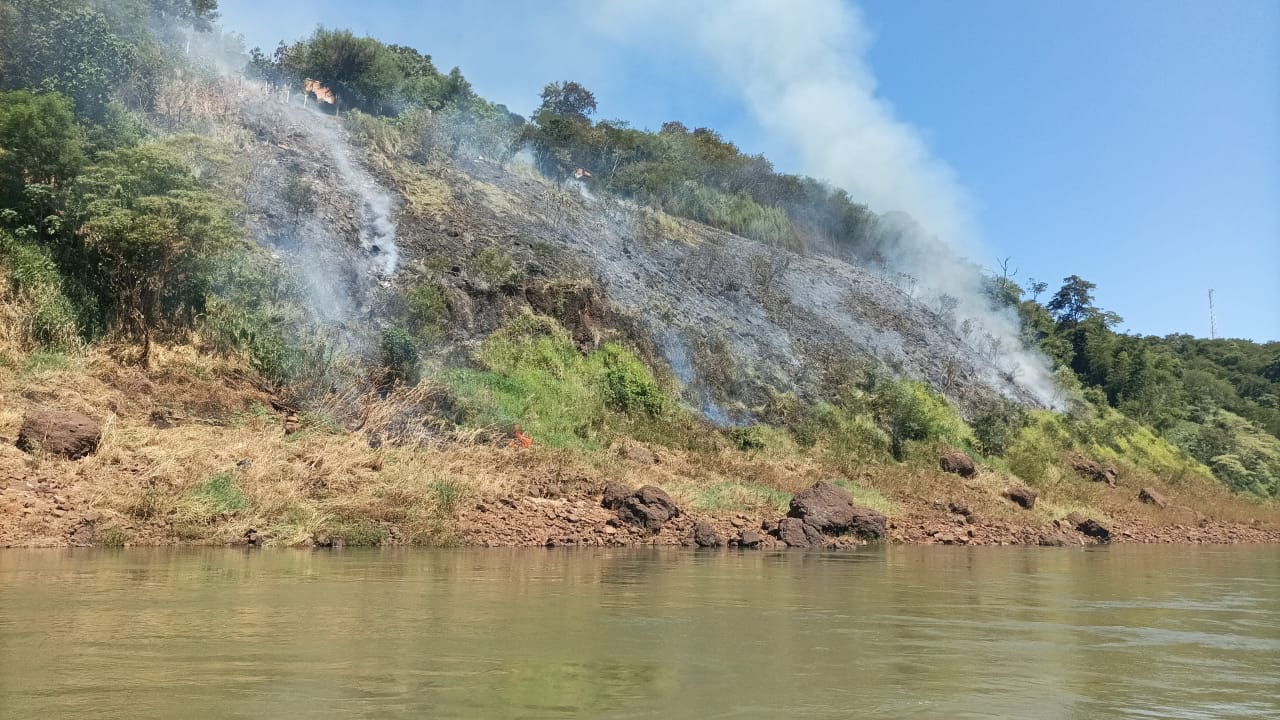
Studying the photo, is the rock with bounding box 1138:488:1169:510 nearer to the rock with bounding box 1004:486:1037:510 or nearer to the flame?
the rock with bounding box 1004:486:1037:510

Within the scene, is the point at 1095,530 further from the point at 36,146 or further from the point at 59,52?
the point at 59,52

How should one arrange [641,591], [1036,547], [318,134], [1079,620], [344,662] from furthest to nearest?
[318,134] < [1036,547] < [641,591] < [1079,620] < [344,662]

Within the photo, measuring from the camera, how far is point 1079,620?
357 inches

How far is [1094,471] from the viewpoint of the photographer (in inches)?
1438

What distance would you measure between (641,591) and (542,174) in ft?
133

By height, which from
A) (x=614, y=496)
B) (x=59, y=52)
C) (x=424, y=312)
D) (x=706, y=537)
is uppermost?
(x=59, y=52)

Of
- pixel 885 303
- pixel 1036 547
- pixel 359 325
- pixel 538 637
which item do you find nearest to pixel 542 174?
pixel 885 303

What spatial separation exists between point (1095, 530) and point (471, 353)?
60.8ft

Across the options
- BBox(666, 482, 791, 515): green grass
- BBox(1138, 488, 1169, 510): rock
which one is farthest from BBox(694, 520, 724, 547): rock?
BBox(1138, 488, 1169, 510): rock

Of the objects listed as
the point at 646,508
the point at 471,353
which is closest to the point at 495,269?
the point at 471,353

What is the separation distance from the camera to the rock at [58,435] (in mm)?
15164

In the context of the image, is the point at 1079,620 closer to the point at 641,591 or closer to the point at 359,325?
the point at 641,591

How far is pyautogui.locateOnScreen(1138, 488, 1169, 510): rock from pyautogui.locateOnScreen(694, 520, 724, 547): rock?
2279cm

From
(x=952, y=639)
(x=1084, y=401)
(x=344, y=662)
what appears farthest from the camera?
(x=1084, y=401)
